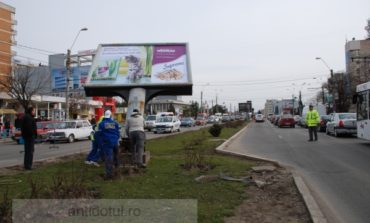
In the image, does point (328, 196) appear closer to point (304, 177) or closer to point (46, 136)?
Result: point (304, 177)

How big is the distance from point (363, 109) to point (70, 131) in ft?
63.3

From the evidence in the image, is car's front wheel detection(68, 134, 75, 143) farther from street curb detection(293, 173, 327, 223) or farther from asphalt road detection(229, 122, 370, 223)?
street curb detection(293, 173, 327, 223)

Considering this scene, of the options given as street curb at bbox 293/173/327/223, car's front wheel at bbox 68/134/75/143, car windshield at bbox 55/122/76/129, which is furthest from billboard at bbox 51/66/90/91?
street curb at bbox 293/173/327/223

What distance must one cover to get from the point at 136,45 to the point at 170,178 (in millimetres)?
5689

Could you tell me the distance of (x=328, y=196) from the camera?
27.8 ft

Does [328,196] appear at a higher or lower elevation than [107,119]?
lower

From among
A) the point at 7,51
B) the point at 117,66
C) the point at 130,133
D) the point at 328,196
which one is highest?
the point at 7,51

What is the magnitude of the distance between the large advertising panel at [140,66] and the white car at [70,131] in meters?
17.2

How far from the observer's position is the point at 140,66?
45.0 ft

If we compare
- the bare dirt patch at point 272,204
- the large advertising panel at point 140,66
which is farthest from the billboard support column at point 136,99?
the bare dirt patch at point 272,204

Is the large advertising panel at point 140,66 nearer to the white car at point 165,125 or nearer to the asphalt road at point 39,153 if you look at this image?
the asphalt road at point 39,153

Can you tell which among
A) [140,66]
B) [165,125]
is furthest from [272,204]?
[165,125]

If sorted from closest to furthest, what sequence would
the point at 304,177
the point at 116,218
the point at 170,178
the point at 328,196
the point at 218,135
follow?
the point at 116,218
the point at 328,196
the point at 170,178
the point at 304,177
the point at 218,135

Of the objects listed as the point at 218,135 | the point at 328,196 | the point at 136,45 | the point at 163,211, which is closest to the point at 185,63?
the point at 136,45
